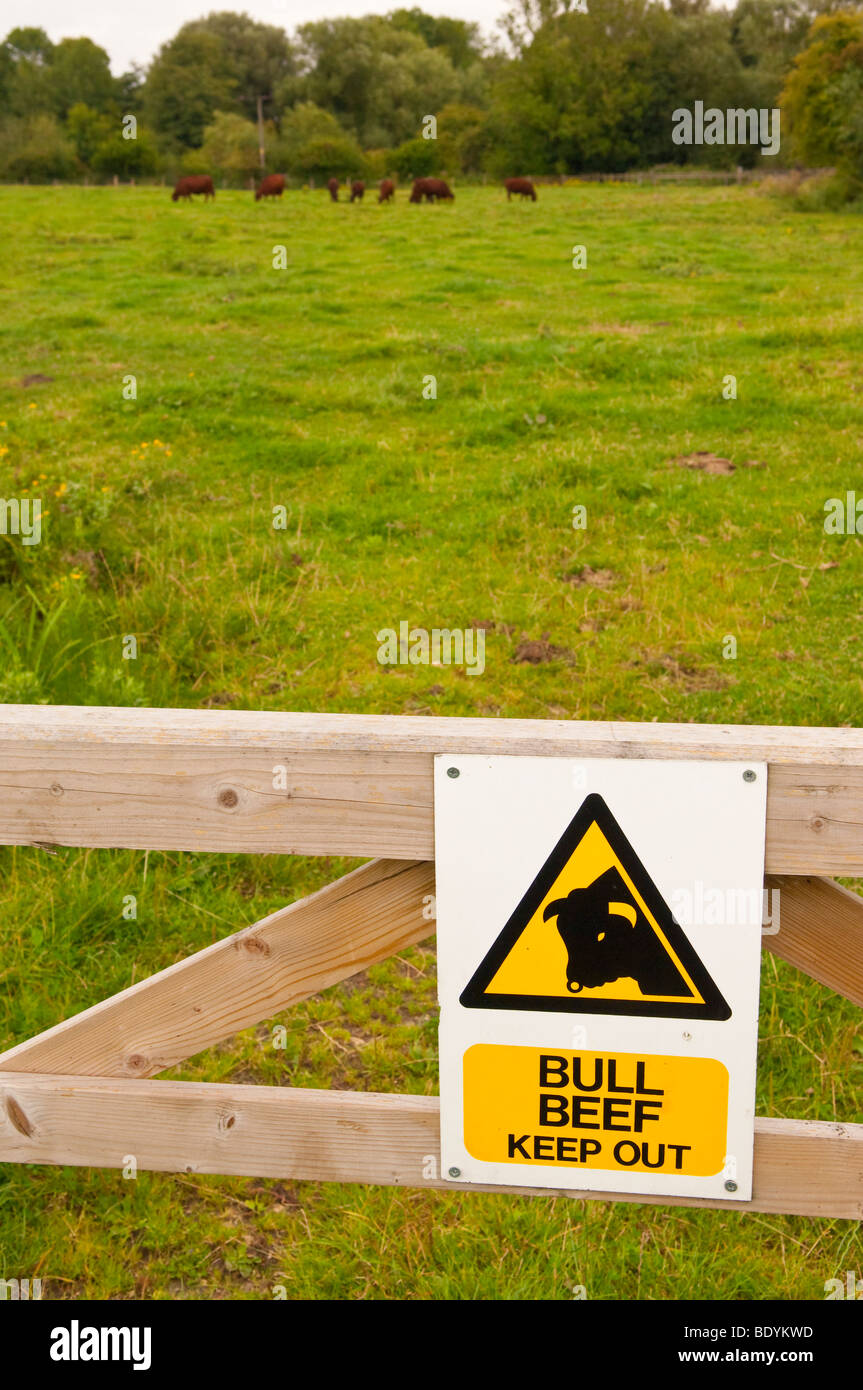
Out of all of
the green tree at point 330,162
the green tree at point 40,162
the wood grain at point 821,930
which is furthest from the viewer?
the green tree at point 40,162

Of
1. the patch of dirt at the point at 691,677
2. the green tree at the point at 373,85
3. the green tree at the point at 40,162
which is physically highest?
the green tree at the point at 373,85

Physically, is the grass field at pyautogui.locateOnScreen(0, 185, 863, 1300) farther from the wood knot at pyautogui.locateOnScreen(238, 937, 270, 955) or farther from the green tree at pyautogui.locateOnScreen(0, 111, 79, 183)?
the green tree at pyautogui.locateOnScreen(0, 111, 79, 183)

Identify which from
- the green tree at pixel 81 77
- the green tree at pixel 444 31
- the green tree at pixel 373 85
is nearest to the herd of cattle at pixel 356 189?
the green tree at pixel 373 85

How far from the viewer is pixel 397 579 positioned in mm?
7652

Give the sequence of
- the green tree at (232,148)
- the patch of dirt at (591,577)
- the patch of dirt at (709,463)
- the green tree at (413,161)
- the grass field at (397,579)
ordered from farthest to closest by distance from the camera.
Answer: the green tree at (232,148)
the green tree at (413,161)
the patch of dirt at (709,463)
the patch of dirt at (591,577)
the grass field at (397,579)

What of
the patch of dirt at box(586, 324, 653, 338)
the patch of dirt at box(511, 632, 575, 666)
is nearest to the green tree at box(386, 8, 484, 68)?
the patch of dirt at box(586, 324, 653, 338)

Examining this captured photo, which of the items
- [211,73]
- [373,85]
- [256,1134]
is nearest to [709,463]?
[256,1134]

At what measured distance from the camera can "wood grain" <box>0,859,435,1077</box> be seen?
2.01m

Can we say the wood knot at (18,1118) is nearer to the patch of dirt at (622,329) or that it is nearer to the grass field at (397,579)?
the grass field at (397,579)

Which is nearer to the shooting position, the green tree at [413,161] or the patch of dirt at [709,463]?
the patch of dirt at [709,463]

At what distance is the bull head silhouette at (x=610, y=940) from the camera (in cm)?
185

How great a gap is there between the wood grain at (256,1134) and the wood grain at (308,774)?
1.94ft

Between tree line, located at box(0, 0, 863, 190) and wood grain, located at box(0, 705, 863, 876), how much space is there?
38.7m

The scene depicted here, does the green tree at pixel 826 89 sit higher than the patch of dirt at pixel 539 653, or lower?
higher
